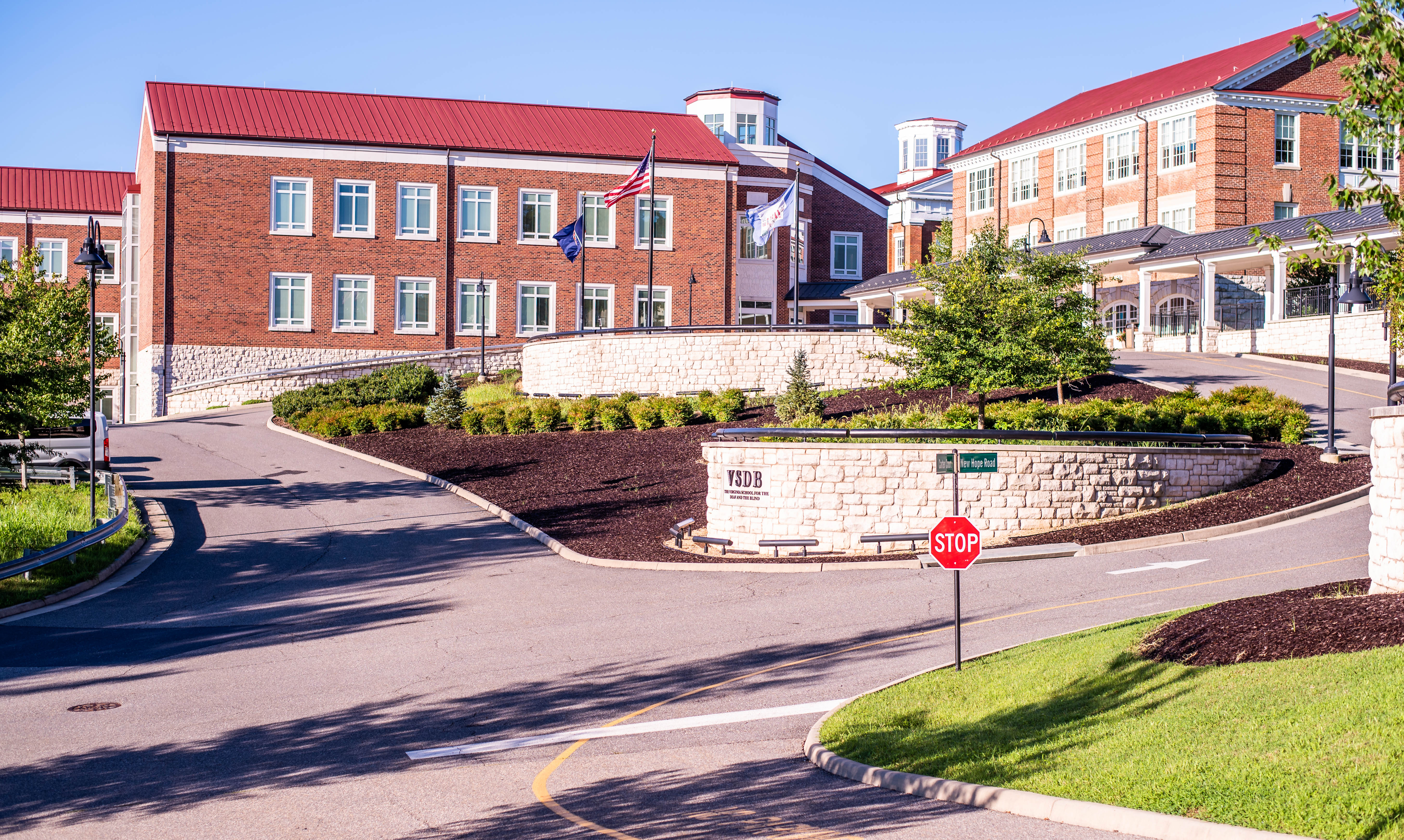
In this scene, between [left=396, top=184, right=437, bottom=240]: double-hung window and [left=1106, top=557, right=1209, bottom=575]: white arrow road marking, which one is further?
[left=396, top=184, right=437, bottom=240]: double-hung window

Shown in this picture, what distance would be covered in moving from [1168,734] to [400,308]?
142 ft

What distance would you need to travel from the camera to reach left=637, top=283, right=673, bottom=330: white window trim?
167ft

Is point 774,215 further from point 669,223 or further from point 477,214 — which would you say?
point 477,214

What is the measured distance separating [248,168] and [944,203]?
42914 mm

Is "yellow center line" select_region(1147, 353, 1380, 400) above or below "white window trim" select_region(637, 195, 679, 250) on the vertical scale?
below

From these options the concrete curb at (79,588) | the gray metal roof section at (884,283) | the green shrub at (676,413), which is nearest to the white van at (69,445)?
the concrete curb at (79,588)

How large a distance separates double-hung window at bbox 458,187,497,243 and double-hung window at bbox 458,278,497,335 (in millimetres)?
1781

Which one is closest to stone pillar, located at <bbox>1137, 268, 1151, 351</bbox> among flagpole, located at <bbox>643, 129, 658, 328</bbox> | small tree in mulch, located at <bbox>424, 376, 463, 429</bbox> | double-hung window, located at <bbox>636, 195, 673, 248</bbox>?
flagpole, located at <bbox>643, 129, 658, 328</bbox>

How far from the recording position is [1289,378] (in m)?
31.3

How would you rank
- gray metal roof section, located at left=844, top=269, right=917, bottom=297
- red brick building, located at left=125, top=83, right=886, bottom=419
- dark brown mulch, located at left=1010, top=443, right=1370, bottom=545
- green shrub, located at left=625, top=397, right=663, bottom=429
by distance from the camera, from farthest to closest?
gray metal roof section, located at left=844, top=269, right=917, bottom=297, red brick building, located at left=125, top=83, right=886, bottom=419, green shrub, located at left=625, top=397, right=663, bottom=429, dark brown mulch, located at left=1010, top=443, right=1370, bottom=545

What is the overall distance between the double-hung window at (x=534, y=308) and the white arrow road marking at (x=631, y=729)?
39.3m

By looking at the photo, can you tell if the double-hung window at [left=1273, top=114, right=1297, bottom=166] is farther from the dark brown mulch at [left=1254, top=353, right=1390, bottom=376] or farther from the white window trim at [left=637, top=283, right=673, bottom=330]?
the white window trim at [left=637, top=283, right=673, bottom=330]

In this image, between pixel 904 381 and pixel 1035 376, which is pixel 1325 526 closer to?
pixel 1035 376

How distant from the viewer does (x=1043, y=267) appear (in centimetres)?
2848
